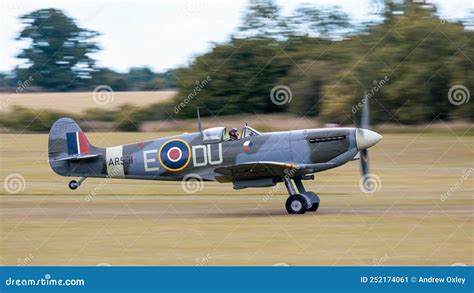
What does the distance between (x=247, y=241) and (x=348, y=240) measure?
1679 millimetres

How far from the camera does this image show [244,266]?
1113 cm

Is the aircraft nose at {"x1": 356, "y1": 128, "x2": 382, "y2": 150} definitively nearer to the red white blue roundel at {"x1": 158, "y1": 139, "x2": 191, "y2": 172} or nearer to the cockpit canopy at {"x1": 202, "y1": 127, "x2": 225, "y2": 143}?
the cockpit canopy at {"x1": 202, "y1": 127, "x2": 225, "y2": 143}

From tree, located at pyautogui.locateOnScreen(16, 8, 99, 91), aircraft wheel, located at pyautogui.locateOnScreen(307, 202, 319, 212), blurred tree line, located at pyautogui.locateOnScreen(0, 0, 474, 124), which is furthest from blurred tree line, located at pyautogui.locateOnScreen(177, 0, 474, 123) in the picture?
aircraft wheel, located at pyautogui.locateOnScreen(307, 202, 319, 212)

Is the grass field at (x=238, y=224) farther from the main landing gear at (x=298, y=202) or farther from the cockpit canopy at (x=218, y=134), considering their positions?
the cockpit canopy at (x=218, y=134)

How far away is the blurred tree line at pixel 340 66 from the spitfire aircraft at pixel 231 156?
57.2ft

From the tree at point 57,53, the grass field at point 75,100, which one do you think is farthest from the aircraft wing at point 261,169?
the tree at point 57,53

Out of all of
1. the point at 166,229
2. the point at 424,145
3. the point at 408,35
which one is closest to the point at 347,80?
the point at 408,35

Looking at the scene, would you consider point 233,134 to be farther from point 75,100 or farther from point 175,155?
point 75,100

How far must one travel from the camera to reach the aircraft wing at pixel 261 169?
15844 mm

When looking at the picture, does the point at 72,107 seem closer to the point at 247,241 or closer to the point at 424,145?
the point at 424,145

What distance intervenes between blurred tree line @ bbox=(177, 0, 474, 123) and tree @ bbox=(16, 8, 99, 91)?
648 centimetres

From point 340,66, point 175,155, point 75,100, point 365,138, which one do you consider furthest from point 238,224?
point 75,100

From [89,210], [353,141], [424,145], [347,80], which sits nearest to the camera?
[353,141]

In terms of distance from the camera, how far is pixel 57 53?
44781mm
